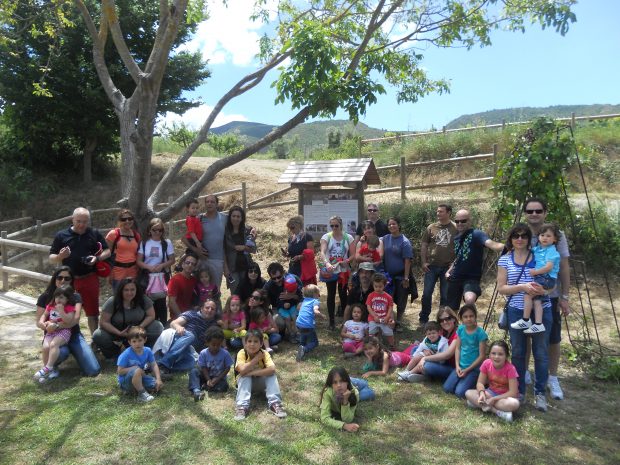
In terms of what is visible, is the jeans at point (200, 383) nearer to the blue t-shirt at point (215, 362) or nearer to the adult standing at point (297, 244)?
the blue t-shirt at point (215, 362)

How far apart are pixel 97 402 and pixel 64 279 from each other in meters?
1.51

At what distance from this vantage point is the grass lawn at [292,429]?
3.83m

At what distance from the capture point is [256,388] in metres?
4.85

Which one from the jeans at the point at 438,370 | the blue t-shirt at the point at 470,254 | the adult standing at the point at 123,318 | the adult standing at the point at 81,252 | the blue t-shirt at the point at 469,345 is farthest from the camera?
the adult standing at the point at 81,252

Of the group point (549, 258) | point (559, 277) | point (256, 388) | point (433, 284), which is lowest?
point (256, 388)

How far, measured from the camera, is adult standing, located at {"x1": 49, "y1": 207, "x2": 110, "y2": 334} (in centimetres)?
593

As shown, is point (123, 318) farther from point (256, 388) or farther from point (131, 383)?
point (256, 388)

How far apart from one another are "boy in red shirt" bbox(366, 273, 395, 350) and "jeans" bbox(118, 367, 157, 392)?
8.32 ft

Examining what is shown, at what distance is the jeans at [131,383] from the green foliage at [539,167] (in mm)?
4267

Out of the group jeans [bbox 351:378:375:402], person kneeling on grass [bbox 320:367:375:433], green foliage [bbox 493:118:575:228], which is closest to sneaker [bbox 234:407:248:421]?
person kneeling on grass [bbox 320:367:375:433]

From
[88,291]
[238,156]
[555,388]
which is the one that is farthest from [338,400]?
[238,156]

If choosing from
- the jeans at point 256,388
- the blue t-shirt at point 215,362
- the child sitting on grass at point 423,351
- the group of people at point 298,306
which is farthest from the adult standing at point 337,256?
the jeans at point 256,388

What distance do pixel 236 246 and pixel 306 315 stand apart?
4.59ft

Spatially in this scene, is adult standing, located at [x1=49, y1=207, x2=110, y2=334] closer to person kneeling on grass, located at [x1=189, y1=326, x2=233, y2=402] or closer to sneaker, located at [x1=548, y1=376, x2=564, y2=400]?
person kneeling on grass, located at [x1=189, y1=326, x2=233, y2=402]
